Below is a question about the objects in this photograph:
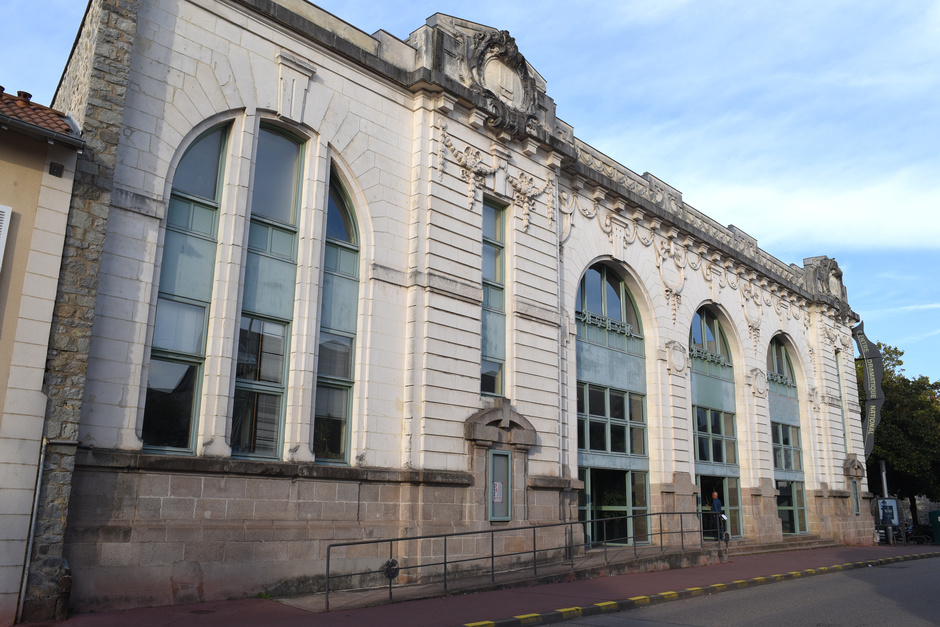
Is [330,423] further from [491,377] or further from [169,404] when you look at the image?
[491,377]

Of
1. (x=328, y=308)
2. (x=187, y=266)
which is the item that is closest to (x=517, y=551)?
(x=328, y=308)

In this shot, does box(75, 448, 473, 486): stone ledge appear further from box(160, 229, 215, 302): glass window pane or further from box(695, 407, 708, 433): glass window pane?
box(695, 407, 708, 433): glass window pane

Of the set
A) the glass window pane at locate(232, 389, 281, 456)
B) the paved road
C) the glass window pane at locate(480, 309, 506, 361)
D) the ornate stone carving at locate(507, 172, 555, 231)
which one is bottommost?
the paved road

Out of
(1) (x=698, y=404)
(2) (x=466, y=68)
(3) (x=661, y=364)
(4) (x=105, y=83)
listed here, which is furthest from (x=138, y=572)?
(1) (x=698, y=404)

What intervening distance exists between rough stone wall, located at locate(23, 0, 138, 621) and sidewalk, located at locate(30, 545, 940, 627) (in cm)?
74

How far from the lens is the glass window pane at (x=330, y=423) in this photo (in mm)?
13875

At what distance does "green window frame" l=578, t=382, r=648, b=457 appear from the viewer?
66.2ft

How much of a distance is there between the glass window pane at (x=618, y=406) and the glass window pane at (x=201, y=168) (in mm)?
12528

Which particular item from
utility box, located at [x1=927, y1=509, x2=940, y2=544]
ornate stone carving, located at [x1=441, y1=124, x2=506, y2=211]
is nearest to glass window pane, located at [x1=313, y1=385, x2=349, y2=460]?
ornate stone carving, located at [x1=441, y1=124, x2=506, y2=211]

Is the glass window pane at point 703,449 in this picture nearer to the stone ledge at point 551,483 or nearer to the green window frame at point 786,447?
the green window frame at point 786,447

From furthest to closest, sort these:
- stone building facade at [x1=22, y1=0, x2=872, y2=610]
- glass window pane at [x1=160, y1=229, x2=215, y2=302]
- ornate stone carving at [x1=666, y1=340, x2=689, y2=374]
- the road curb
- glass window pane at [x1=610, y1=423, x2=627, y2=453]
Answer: ornate stone carving at [x1=666, y1=340, x2=689, y2=374] → glass window pane at [x1=610, y1=423, x2=627, y2=453] → glass window pane at [x1=160, y1=229, x2=215, y2=302] → stone building facade at [x1=22, y1=0, x2=872, y2=610] → the road curb

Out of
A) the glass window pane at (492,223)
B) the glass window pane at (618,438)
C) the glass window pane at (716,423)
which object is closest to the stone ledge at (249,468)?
the glass window pane at (492,223)

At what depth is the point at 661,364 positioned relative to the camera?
22828mm

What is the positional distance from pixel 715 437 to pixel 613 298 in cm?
656
